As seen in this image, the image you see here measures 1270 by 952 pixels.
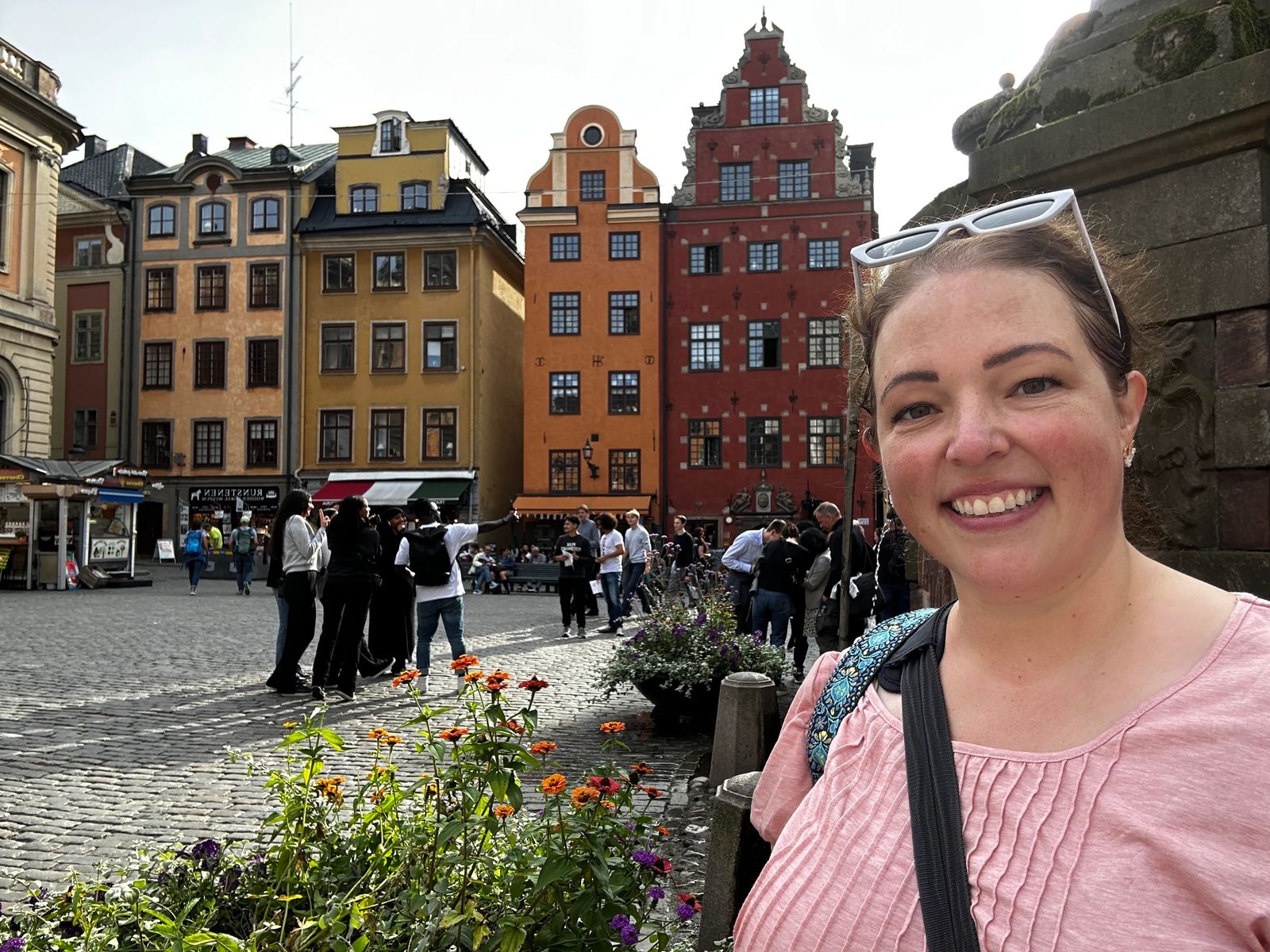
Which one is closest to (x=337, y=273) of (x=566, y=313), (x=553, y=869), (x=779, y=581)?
(x=566, y=313)

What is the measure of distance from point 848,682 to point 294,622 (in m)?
8.70

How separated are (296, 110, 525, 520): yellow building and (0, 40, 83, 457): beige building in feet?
27.9

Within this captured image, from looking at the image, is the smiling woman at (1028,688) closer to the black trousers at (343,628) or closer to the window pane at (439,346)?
the black trousers at (343,628)

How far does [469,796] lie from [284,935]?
492 millimetres

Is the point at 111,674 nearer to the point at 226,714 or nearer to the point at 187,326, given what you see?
the point at 226,714

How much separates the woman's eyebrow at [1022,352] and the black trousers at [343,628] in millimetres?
8548

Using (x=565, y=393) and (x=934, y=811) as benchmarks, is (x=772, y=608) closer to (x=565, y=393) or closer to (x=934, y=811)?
(x=934, y=811)

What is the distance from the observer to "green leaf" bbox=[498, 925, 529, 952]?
200 cm

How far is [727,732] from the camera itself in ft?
17.1

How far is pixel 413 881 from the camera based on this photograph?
227 cm

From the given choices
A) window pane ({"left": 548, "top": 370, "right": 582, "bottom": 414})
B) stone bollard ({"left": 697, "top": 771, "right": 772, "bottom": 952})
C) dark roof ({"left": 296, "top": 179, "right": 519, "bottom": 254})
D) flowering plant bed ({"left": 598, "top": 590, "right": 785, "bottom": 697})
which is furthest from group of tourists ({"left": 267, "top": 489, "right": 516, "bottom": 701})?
dark roof ({"left": 296, "top": 179, "right": 519, "bottom": 254})

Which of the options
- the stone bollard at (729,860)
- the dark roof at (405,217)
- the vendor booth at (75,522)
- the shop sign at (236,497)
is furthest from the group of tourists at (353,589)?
the shop sign at (236,497)

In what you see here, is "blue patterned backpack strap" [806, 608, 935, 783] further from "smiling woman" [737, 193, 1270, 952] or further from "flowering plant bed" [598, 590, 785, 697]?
"flowering plant bed" [598, 590, 785, 697]

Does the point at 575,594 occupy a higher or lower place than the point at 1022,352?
lower
